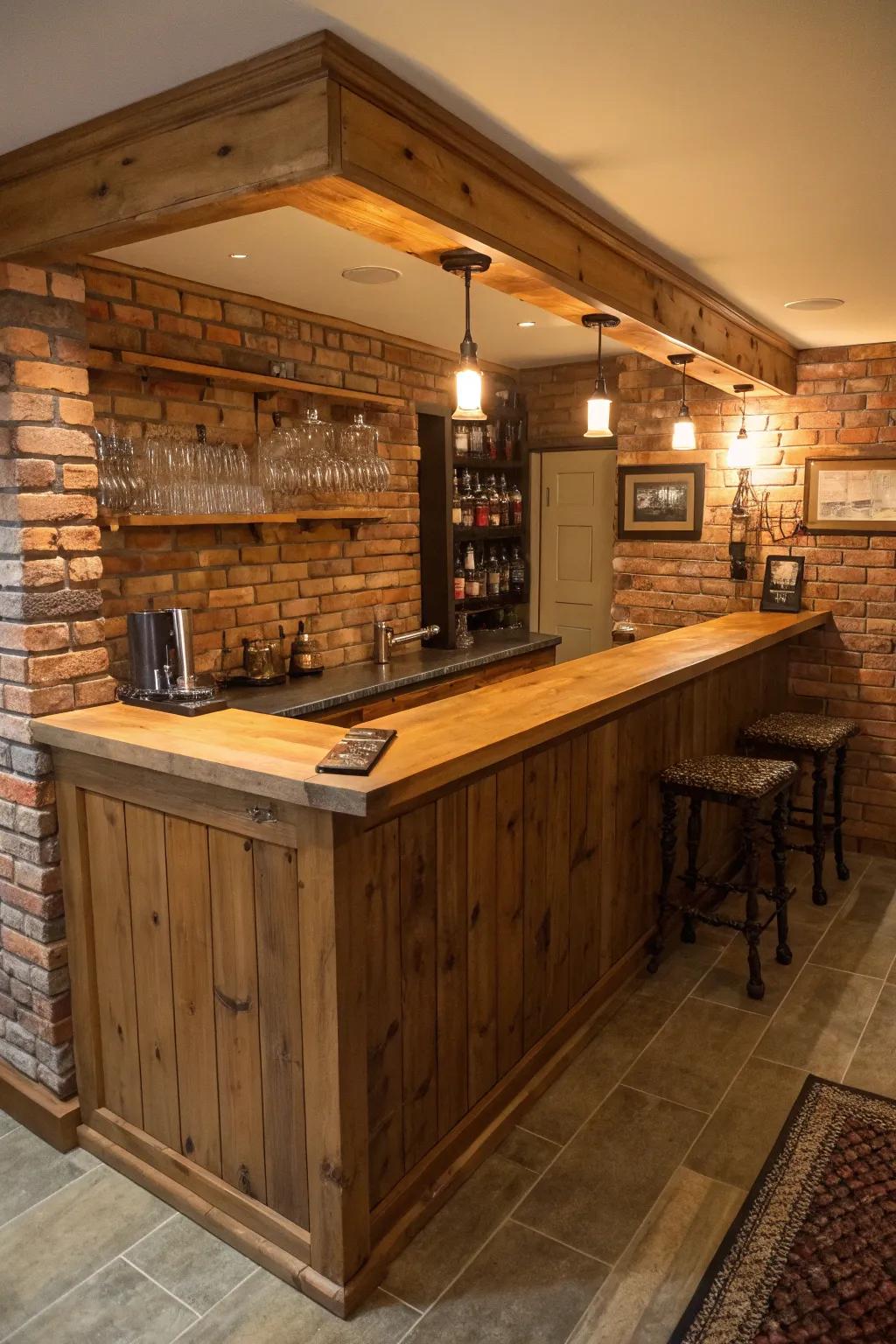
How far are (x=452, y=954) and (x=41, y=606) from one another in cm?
133

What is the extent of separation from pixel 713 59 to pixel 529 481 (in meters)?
4.15

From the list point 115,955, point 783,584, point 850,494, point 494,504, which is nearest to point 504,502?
point 494,504

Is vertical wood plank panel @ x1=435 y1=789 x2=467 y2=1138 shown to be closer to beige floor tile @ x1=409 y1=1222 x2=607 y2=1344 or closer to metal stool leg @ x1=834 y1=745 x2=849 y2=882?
beige floor tile @ x1=409 y1=1222 x2=607 y2=1344

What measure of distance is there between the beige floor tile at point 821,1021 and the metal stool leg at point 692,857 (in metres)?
0.42

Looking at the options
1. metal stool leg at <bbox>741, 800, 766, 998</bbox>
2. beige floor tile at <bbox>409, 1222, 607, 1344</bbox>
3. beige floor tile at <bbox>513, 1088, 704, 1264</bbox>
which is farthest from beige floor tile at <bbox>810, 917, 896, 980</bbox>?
beige floor tile at <bbox>409, 1222, 607, 1344</bbox>

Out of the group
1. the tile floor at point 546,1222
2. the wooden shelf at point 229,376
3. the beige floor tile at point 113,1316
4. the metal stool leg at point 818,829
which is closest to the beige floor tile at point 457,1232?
the tile floor at point 546,1222

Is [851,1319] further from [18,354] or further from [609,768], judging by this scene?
[18,354]

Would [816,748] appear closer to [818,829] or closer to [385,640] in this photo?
[818,829]

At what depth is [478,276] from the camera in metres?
2.49

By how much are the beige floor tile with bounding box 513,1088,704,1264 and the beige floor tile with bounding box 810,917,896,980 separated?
1.19 metres

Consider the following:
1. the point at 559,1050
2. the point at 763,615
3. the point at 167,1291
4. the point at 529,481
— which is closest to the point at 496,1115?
the point at 559,1050

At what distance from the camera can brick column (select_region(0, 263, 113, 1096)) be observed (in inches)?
92.1

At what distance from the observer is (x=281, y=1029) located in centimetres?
206

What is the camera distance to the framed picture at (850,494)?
4.52m
